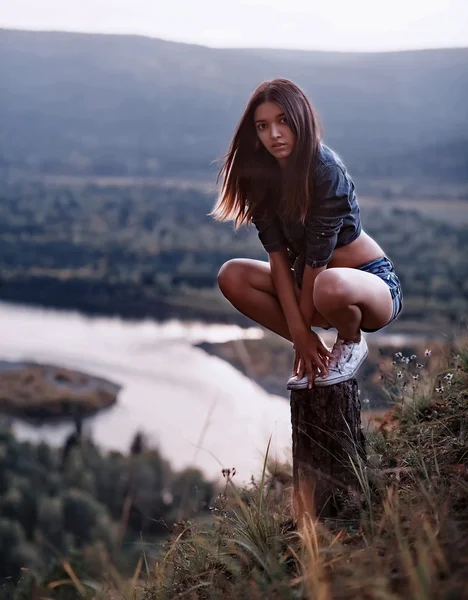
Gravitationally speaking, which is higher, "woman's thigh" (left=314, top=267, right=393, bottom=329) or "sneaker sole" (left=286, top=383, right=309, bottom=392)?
"woman's thigh" (left=314, top=267, right=393, bottom=329)

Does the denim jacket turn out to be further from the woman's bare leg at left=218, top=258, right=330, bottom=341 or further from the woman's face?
the woman's bare leg at left=218, top=258, right=330, bottom=341

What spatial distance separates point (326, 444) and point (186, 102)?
21293 millimetres

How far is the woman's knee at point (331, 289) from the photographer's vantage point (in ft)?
6.95

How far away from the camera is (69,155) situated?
2362 cm

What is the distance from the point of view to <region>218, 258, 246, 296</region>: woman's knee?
2.55 metres

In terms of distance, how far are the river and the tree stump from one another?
5.70m

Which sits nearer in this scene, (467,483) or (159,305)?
(467,483)

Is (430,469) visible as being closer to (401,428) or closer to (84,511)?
(401,428)

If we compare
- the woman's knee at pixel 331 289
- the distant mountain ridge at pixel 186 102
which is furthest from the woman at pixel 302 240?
the distant mountain ridge at pixel 186 102

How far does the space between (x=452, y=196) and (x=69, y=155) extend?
12.3 meters

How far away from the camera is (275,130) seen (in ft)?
7.43

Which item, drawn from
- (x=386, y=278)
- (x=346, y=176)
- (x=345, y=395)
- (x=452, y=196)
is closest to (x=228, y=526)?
(x=345, y=395)

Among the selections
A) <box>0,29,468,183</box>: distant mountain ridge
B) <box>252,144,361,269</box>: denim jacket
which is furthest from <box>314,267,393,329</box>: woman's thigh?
<box>0,29,468,183</box>: distant mountain ridge

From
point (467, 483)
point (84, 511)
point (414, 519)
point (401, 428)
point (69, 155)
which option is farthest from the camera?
point (69, 155)
